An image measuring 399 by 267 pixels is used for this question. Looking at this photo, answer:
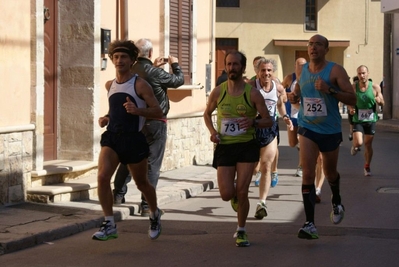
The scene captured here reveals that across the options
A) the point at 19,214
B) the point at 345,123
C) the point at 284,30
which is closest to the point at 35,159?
the point at 19,214

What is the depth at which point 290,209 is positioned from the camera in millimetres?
11297

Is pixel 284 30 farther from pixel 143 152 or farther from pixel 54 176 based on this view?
pixel 143 152

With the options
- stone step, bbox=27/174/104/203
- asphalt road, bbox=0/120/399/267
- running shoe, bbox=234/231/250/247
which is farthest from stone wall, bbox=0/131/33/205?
running shoe, bbox=234/231/250/247

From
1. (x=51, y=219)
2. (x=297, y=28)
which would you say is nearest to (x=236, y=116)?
(x=51, y=219)

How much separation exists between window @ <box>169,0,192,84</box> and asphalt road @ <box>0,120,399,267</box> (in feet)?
13.3

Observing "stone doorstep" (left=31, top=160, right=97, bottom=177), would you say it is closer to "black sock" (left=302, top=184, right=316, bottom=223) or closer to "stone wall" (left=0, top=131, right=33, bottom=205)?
"stone wall" (left=0, top=131, right=33, bottom=205)

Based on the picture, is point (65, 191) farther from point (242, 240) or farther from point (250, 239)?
point (242, 240)

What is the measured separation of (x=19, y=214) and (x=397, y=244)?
156 inches

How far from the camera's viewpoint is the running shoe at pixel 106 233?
8148 mm

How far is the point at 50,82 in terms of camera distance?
12383mm

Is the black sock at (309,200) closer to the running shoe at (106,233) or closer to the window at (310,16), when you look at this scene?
the running shoe at (106,233)

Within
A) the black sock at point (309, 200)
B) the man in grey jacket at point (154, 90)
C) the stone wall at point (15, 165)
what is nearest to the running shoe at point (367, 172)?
the man in grey jacket at point (154, 90)

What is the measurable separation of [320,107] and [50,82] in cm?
476

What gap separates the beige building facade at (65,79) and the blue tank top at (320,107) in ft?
11.5
